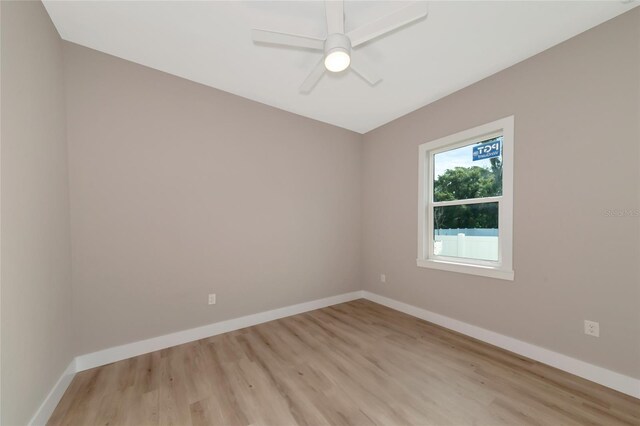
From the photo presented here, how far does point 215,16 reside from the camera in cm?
183

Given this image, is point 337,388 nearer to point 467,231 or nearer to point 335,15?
point 467,231

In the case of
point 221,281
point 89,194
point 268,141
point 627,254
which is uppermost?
point 268,141

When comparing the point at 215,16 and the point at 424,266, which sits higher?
the point at 215,16

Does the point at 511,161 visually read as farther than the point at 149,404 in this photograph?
Yes

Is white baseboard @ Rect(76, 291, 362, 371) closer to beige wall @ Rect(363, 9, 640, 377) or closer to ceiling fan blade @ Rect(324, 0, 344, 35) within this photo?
beige wall @ Rect(363, 9, 640, 377)

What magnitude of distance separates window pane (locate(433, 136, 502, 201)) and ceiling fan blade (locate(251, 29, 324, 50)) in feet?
6.70

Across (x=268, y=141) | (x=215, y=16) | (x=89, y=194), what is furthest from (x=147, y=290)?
(x=215, y=16)

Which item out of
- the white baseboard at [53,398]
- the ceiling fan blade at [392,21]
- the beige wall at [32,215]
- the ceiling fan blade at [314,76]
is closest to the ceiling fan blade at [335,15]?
the ceiling fan blade at [392,21]

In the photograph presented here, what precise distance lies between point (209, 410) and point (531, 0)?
11.6 feet

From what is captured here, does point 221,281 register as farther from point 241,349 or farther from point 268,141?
point 268,141

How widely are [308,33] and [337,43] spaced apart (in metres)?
0.46

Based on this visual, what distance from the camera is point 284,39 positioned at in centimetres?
171

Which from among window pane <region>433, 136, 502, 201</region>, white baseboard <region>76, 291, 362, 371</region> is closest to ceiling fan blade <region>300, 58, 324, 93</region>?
window pane <region>433, 136, 502, 201</region>

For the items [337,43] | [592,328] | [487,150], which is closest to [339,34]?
[337,43]
